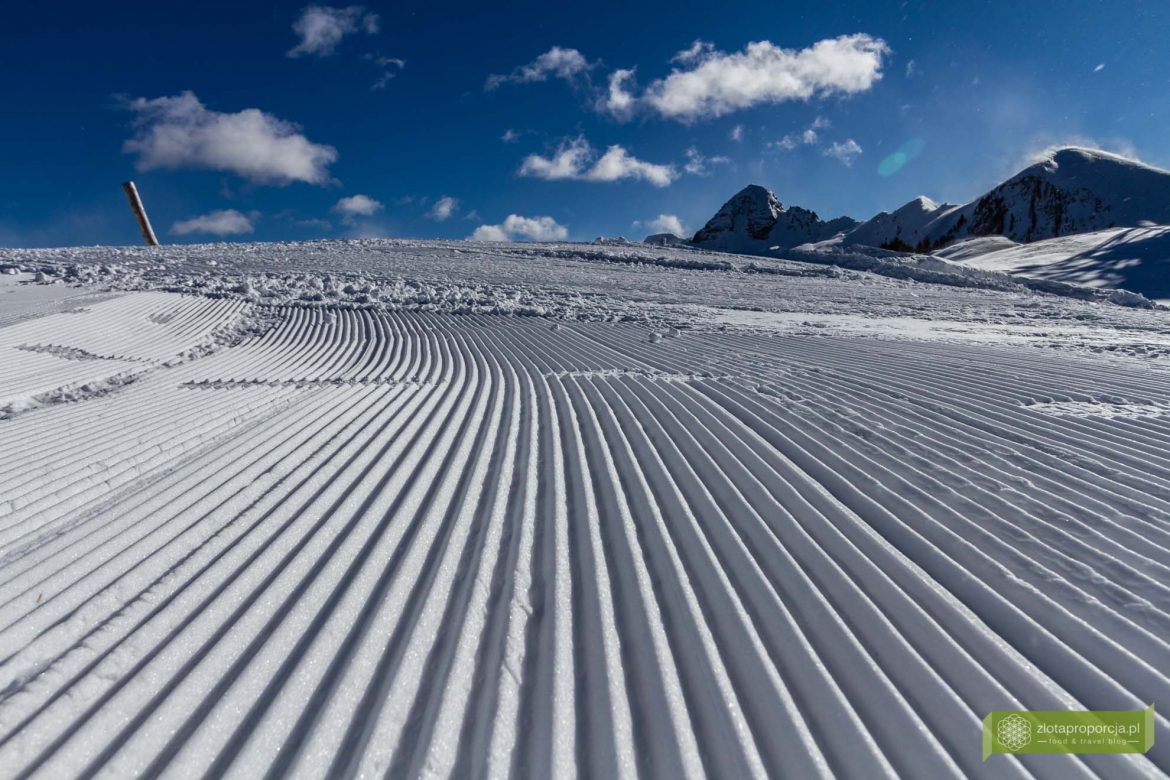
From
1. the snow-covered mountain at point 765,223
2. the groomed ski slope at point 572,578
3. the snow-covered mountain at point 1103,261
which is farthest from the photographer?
the snow-covered mountain at point 765,223

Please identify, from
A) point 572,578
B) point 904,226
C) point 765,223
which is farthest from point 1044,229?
point 572,578

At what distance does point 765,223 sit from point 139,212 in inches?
2820

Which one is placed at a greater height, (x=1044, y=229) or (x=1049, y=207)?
(x=1049, y=207)

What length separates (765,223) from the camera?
3142 inches

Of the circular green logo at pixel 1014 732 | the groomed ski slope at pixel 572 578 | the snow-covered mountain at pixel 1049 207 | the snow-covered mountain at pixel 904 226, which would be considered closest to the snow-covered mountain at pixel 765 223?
the snow-covered mountain at pixel 904 226

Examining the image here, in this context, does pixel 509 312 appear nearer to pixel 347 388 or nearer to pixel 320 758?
pixel 347 388

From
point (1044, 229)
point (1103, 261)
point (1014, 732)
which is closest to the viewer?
point (1014, 732)

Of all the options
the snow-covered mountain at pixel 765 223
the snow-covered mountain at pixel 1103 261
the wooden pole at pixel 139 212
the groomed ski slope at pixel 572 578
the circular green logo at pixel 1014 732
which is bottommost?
the circular green logo at pixel 1014 732

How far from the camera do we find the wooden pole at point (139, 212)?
100ft

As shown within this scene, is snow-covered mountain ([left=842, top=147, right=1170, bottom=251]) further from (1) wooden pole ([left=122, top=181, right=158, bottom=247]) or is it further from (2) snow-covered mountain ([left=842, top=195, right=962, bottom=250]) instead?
(1) wooden pole ([left=122, top=181, right=158, bottom=247])

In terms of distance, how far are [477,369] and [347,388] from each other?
5.65 feet

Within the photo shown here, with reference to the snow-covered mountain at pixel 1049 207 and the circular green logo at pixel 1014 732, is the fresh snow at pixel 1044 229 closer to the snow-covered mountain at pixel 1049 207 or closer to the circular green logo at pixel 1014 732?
the snow-covered mountain at pixel 1049 207

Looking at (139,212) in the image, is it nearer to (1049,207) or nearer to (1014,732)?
(1014,732)

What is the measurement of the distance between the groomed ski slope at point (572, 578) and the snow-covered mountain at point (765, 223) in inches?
2568
